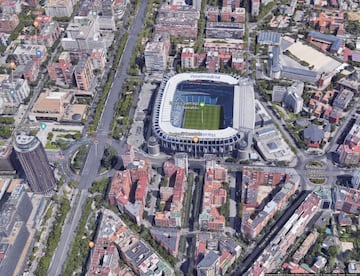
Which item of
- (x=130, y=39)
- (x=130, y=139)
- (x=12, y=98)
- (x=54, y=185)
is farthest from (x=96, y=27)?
(x=54, y=185)

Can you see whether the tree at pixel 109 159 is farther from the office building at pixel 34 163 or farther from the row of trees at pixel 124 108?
the office building at pixel 34 163

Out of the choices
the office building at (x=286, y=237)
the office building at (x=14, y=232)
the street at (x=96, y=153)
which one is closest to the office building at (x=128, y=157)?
the street at (x=96, y=153)

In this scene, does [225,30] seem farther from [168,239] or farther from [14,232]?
[14,232]

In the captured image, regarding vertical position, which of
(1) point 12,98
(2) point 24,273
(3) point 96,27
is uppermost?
(3) point 96,27

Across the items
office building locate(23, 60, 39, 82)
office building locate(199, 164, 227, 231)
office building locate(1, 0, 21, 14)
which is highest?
office building locate(1, 0, 21, 14)

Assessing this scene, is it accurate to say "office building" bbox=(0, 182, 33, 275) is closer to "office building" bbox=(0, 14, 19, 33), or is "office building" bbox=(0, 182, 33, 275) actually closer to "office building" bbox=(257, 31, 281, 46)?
"office building" bbox=(0, 14, 19, 33)

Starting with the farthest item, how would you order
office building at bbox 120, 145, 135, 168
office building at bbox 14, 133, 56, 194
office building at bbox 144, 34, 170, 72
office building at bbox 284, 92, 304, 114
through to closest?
1. office building at bbox 144, 34, 170, 72
2. office building at bbox 284, 92, 304, 114
3. office building at bbox 120, 145, 135, 168
4. office building at bbox 14, 133, 56, 194

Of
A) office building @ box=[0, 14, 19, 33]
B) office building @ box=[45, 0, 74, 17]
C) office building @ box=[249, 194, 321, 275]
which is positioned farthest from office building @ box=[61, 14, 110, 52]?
office building @ box=[249, 194, 321, 275]

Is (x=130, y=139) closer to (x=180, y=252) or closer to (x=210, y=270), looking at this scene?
(x=180, y=252)

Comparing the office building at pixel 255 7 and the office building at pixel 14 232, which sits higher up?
the office building at pixel 255 7
